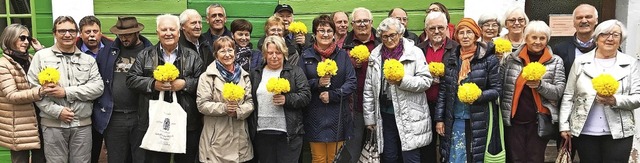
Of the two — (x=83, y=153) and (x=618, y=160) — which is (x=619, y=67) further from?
(x=83, y=153)

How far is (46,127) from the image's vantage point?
5309 millimetres

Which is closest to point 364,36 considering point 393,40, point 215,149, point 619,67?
point 393,40

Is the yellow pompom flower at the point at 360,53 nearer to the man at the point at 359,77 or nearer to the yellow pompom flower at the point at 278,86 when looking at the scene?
the man at the point at 359,77

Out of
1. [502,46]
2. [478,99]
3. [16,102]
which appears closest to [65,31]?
[16,102]

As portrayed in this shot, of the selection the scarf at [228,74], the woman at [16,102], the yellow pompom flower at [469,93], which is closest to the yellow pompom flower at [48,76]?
the woman at [16,102]

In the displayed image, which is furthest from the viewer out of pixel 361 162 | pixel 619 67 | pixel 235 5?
pixel 235 5

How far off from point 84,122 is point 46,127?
30cm

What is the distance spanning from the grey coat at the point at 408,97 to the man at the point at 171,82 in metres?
1.42

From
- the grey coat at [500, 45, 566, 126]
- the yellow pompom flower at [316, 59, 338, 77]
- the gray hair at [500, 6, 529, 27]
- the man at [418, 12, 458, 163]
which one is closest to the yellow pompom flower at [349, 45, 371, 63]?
the yellow pompom flower at [316, 59, 338, 77]

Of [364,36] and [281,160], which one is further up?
[364,36]

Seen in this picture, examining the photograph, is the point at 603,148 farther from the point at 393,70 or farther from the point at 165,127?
the point at 165,127

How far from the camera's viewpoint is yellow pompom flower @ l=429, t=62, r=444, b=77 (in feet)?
17.4

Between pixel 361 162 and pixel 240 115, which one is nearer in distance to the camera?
pixel 240 115

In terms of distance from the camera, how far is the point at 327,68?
519 cm
